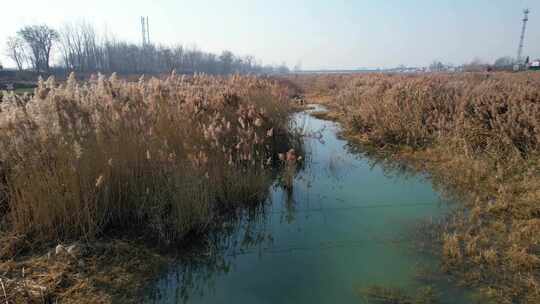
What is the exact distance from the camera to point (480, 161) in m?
5.21

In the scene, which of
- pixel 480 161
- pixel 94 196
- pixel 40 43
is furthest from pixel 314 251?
pixel 40 43

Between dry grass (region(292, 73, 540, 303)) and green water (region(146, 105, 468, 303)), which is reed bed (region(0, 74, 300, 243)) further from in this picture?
dry grass (region(292, 73, 540, 303))

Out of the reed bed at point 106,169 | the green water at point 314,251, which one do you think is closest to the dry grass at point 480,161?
the green water at point 314,251

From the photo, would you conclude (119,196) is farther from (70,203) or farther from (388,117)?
(388,117)

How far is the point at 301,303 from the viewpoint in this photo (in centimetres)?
243

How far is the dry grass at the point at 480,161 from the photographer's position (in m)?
2.76

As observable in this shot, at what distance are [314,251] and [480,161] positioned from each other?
154 inches

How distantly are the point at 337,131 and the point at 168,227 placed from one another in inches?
281

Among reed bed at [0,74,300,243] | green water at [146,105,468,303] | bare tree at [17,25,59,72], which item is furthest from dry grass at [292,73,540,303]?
bare tree at [17,25,59,72]

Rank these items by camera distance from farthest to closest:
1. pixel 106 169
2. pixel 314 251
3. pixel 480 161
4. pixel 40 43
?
pixel 40 43
pixel 480 161
pixel 106 169
pixel 314 251

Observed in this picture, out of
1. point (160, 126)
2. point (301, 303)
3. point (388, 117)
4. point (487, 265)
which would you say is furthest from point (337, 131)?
point (301, 303)

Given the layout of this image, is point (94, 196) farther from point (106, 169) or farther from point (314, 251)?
point (314, 251)

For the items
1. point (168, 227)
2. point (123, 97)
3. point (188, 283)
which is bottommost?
point (188, 283)

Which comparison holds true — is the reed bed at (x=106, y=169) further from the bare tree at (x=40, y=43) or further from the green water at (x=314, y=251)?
the bare tree at (x=40, y=43)
